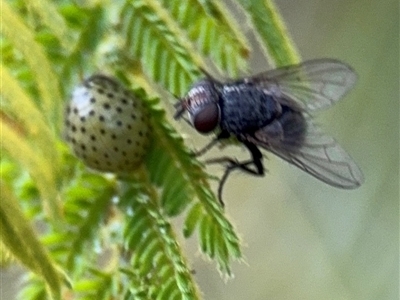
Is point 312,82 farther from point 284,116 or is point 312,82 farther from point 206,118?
point 206,118

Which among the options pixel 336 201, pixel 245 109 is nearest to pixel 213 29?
pixel 245 109

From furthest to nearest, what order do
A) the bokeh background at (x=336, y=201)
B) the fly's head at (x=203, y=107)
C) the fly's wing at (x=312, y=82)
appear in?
the bokeh background at (x=336, y=201) → the fly's wing at (x=312, y=82) → the fly's head at (x=203, y=107)

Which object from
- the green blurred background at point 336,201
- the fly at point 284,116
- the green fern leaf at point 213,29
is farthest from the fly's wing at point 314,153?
the green blurred background at point 336,201

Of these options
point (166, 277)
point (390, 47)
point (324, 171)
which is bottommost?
point (390, 47)

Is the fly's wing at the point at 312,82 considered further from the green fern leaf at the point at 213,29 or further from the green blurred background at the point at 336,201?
the green blurred background at the point at 336,201

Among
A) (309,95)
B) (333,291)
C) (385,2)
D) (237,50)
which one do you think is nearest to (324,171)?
(309,95)

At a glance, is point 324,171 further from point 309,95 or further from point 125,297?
point 125,297

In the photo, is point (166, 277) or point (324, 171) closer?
point (166, 277)
